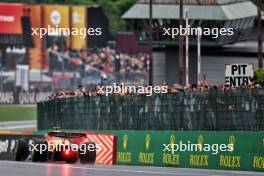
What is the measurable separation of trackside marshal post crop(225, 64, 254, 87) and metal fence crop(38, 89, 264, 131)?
0.45m

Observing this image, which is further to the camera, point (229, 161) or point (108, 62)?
point (108, 62)

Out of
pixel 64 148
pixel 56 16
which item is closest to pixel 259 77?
pixel 64 148

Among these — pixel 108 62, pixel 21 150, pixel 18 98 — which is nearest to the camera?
pixel 21 150

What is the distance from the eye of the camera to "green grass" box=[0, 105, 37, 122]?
8906 centimetres

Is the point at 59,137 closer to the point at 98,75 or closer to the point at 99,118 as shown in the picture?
the point at 99,118

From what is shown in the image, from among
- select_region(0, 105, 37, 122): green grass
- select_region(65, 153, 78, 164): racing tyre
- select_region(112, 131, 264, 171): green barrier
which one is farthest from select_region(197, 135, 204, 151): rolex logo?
select_region(0, 105, 37, 122): green grass

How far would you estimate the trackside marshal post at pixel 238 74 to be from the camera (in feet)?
97.0

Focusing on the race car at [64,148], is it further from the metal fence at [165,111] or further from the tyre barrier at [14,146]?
the metal fence at [165,111]

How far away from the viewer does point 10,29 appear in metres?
101

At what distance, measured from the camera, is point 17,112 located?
94188mm

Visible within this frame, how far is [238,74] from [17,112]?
65.8 metres

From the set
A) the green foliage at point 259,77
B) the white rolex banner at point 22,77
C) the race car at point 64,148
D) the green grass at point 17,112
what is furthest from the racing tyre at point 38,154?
the white rolex banner at point 22,77

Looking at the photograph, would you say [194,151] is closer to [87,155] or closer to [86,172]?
[87,155]

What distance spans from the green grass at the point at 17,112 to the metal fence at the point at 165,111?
44.4 metres
